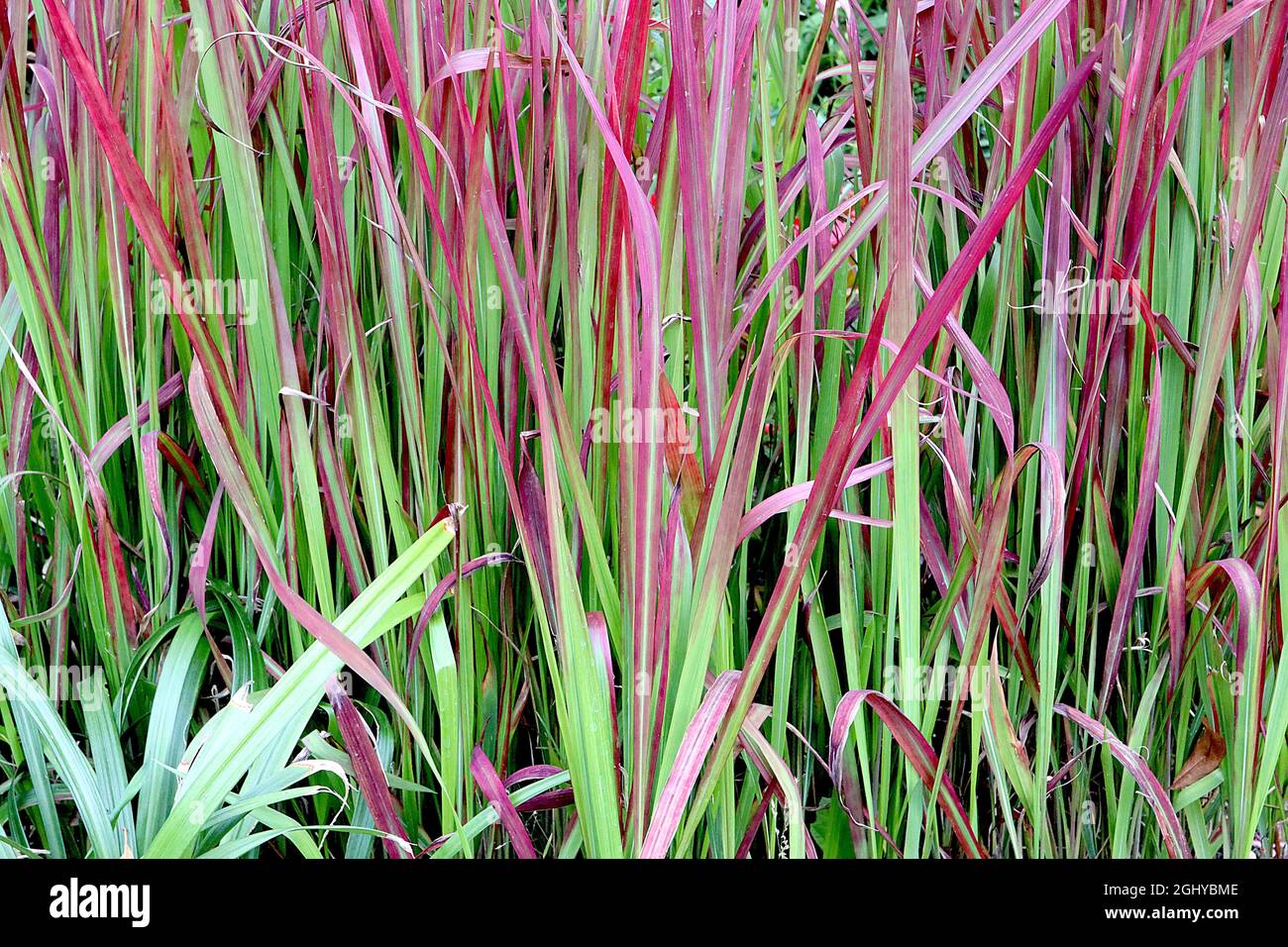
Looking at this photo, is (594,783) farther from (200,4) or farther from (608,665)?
(200,4)

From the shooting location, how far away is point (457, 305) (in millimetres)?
438

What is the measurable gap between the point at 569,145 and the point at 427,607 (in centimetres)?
25

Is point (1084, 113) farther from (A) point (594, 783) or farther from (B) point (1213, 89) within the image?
(A) point (594, 783)

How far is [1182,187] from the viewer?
0.49 m

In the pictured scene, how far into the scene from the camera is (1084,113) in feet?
1.65

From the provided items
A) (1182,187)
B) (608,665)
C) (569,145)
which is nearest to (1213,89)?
(1182,187)


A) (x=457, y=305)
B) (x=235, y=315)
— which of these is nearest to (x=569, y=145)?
(x=457, y=305)
